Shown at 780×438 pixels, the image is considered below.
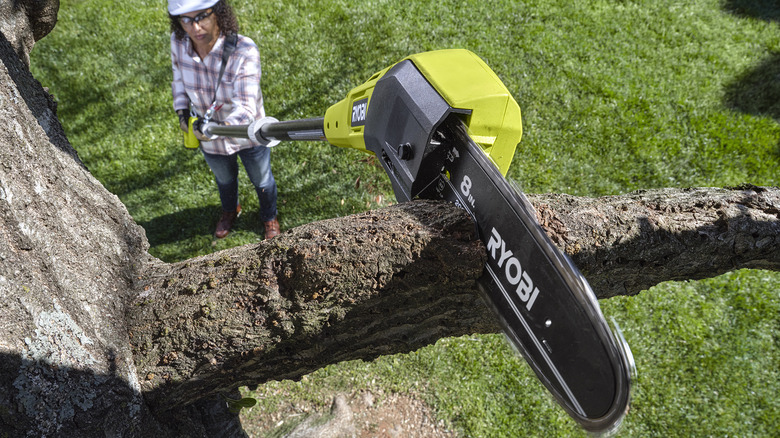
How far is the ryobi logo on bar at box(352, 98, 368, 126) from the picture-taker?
2213 millimetres

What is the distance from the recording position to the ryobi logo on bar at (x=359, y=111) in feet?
7.26

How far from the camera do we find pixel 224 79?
3.47 m

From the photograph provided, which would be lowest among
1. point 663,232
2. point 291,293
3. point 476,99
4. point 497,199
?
point 291,293

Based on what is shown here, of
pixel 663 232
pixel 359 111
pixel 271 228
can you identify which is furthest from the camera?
pixel 271 228

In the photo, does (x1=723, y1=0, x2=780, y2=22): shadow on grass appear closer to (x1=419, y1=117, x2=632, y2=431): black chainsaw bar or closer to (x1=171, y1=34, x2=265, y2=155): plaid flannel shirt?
(x1=171, y1=34, x2=265, y2=155): plaid flannel shirt

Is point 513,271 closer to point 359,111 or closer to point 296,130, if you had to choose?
point 359,111

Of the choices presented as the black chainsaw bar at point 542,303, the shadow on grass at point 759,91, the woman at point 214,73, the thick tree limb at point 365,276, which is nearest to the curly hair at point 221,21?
the woman at point 214,73

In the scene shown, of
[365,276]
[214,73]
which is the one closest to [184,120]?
[214,73]

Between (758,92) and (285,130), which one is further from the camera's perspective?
(758,92)

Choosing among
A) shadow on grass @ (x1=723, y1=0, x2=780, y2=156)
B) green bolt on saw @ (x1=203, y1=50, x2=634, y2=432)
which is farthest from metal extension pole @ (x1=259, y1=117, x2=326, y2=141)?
shadow on grass @ (x1=723, y1=0, x2=780, y2=156)

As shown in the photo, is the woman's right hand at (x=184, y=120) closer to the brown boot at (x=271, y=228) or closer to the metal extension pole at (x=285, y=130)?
the metal extension pole at (x=285, y=130)

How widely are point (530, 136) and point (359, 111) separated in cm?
336

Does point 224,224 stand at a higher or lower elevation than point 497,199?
lower

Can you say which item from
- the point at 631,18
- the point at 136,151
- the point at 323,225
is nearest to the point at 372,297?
the point at 323,225
